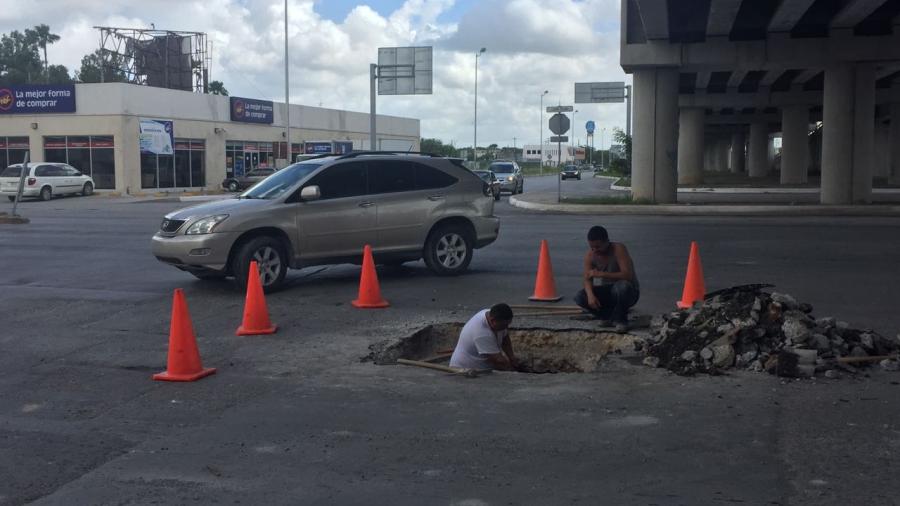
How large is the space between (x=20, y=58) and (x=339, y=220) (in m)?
97.2

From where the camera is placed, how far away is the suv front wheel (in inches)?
526

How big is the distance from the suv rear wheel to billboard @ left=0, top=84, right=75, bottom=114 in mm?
39065

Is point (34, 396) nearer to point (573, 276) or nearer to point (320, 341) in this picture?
point (320, 341)

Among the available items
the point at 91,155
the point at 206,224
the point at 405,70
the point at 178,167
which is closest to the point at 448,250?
the point at 206,224

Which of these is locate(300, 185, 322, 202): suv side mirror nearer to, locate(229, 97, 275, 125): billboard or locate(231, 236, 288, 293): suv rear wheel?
locate(231, 236, 288, 293): suv rear wheel

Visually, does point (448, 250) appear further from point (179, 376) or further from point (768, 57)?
point (768, 57)

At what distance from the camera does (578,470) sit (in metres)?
5.32

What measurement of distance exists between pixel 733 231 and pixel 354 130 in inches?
1977

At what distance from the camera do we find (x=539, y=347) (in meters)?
9.39

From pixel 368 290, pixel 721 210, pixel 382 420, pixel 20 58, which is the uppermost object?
pixel 20 58

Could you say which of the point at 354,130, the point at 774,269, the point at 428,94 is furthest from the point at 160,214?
the point at 354,130

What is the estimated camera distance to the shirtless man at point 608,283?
941 centimetres

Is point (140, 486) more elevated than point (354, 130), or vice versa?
point (354, 130)

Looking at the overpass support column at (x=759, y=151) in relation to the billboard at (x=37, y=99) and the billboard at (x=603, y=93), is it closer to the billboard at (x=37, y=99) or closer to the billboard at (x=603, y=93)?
the billboard at (x=603, y=93)
